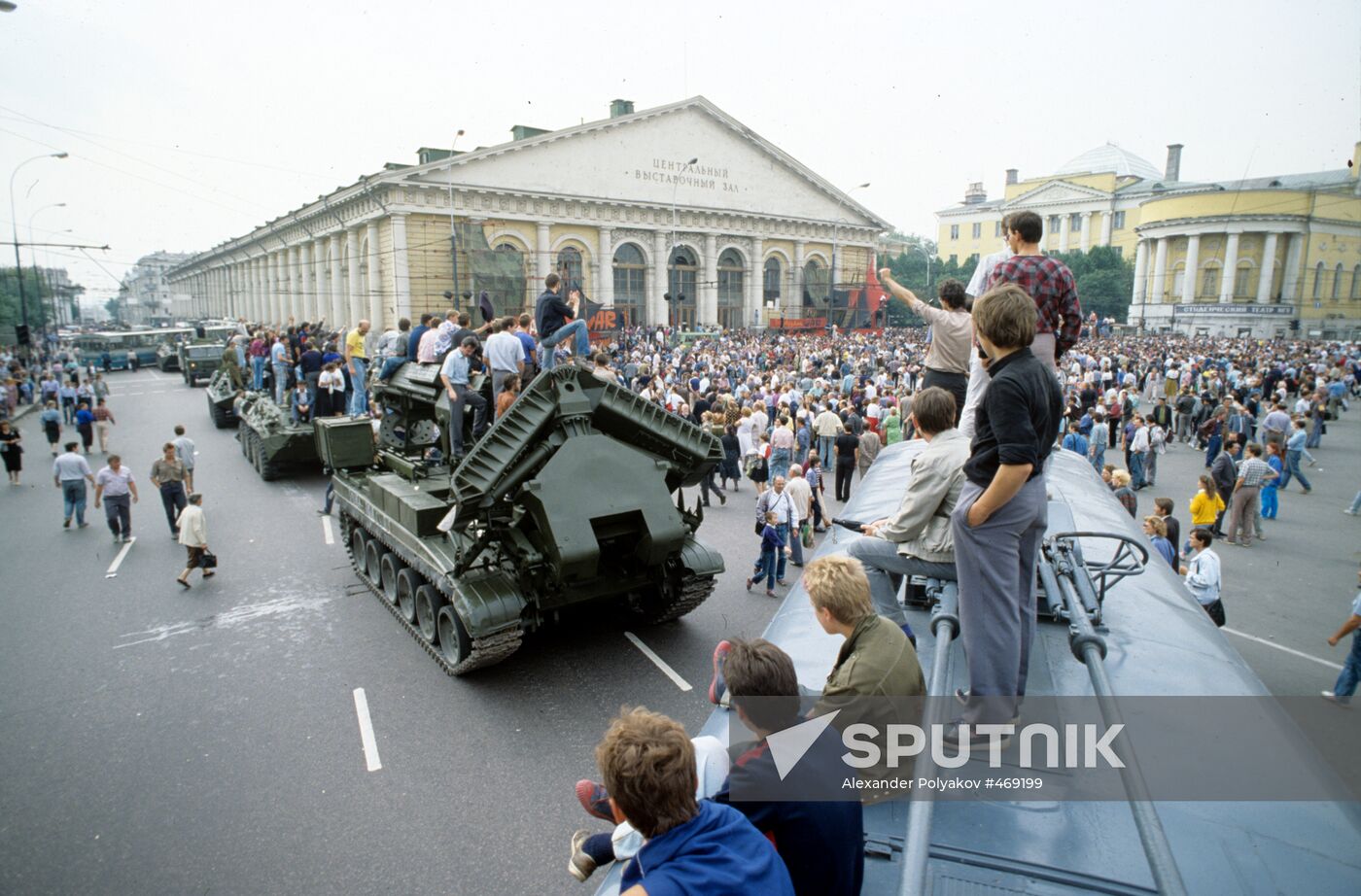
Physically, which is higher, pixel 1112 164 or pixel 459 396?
pixel 1112 164

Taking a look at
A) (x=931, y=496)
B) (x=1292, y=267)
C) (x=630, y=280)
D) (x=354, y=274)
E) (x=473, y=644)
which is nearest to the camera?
(x=931, y=496)

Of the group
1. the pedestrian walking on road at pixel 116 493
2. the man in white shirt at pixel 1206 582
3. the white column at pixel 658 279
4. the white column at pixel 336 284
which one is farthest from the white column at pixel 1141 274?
the pedestrian walking on road at pixel 116 493

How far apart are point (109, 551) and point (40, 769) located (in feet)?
24.1

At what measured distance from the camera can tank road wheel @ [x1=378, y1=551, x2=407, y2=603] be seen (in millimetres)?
9633

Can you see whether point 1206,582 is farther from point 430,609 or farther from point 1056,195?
point 1056,195

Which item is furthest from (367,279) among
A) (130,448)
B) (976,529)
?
(976,529)

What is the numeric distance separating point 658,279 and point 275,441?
36.2 m

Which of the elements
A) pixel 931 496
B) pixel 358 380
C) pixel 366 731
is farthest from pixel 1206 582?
pixel 358 380

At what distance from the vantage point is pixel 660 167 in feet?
161

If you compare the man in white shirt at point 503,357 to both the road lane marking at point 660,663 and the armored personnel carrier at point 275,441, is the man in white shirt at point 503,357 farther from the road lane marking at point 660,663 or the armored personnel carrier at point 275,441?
the armored personnel carrier at point 275,441

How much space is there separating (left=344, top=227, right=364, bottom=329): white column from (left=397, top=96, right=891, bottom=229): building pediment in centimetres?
946

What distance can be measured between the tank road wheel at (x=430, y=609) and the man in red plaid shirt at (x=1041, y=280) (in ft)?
21.6

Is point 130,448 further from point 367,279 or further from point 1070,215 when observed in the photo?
point 1070,215

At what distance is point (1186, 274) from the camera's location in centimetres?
5941
